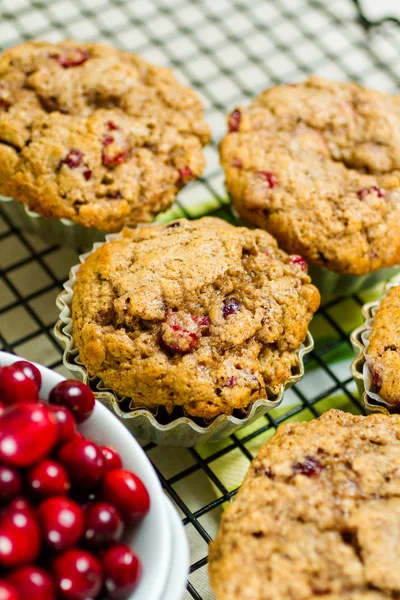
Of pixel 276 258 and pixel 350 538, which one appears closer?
pixel 350 538

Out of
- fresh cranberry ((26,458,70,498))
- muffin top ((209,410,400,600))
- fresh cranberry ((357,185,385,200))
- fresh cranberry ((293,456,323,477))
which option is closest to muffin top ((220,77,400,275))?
fresh cranberry ((357,185,385,200))

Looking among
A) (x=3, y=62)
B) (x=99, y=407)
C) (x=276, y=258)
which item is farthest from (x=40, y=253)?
(x=99, y=407)

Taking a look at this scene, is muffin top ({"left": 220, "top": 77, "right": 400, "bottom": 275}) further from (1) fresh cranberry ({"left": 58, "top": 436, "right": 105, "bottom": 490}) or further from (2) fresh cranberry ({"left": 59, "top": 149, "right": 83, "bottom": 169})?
(1) fresh cranberry ({"left": 58, "top": 436, "right": 105, "bottom": 490})

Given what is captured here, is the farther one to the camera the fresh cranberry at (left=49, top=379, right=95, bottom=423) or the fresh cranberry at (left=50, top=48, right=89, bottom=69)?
the fresh cranberry at (left=50, top=48, right=89, bottom=69)

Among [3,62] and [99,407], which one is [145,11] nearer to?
[3,62]

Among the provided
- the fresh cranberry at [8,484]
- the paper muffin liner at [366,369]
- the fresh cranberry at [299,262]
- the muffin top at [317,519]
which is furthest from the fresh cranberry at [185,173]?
the fresh cranberry at [8,484]

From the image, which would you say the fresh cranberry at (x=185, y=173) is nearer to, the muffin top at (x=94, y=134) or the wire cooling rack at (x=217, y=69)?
the muffin top at (x=94, y=134)
